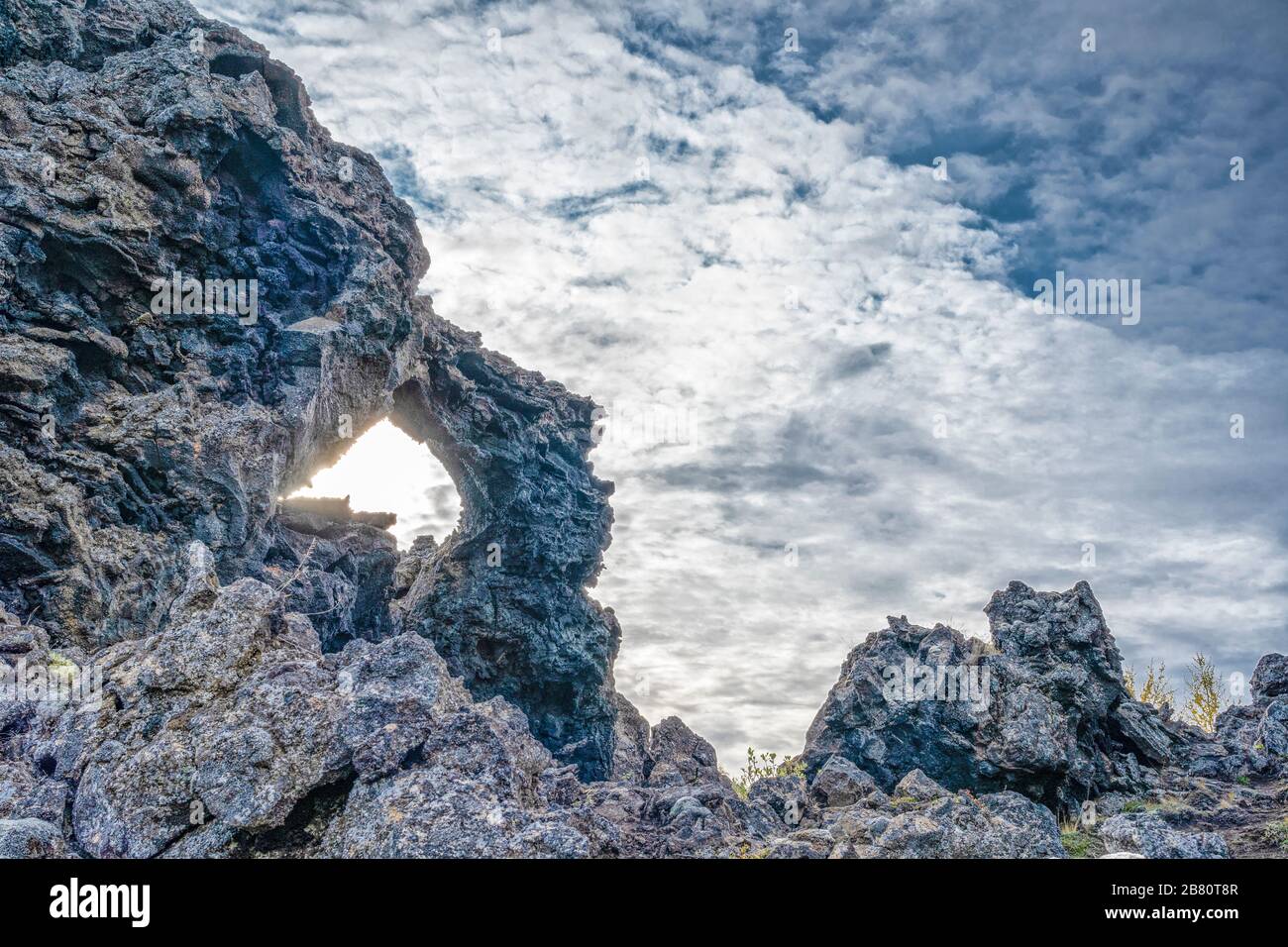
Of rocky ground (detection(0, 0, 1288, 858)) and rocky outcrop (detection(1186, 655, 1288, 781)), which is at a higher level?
rocky ground (detection(0, 0, 1288, 858))

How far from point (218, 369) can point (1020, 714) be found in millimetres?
32875

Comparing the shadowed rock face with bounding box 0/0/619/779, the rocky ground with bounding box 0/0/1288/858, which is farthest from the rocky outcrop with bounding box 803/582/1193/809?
the shadowed rock face with bounding box 0/0/619/779

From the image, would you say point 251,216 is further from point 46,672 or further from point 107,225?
point 46,672

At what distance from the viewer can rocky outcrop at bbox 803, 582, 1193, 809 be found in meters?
25.0

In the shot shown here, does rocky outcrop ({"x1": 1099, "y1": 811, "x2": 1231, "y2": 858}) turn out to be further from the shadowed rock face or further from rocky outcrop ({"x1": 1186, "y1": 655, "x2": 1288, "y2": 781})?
the shadowed rock face

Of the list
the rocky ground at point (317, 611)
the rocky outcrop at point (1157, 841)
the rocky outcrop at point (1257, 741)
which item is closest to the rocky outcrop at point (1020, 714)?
the rocky ground at point (317, 611)

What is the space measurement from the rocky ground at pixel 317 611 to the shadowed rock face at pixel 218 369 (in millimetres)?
141

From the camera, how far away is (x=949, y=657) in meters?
31.2

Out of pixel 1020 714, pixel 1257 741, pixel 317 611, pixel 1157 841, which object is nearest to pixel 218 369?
pixel 317 611

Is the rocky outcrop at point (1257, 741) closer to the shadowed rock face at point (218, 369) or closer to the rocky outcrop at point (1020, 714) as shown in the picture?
the rocky outcrop at point (1020, 714)

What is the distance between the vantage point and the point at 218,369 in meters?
31.6

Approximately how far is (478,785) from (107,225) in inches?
1086

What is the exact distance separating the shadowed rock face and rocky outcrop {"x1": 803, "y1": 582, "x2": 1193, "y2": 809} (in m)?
20.8
